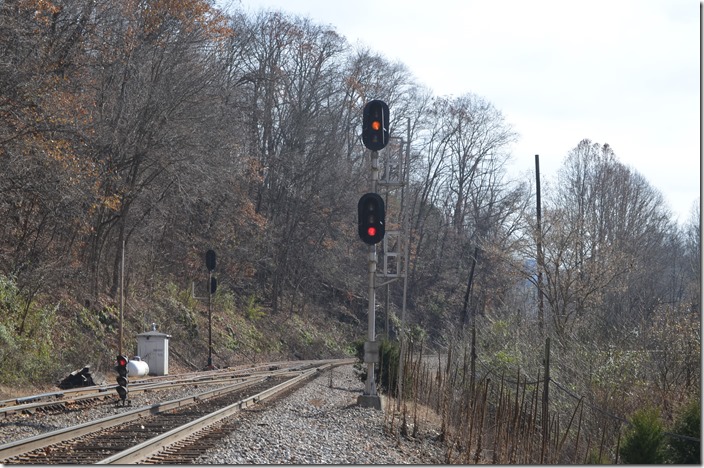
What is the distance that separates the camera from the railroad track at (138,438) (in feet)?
33.2

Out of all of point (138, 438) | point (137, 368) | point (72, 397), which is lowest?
point (137, 368)

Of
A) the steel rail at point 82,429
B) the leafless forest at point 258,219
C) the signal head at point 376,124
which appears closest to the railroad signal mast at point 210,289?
the leafless forest at point 258,219

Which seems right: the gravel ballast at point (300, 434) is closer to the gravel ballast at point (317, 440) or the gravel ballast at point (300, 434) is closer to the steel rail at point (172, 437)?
the gravel ballast at point (317, 440)

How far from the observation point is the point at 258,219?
134ft

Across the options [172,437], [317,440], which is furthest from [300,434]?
[172,437]

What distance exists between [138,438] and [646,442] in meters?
6.75

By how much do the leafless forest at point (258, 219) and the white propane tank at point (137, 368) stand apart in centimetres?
99

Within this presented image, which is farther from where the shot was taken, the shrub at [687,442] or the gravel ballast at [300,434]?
the shrub at [687,442]

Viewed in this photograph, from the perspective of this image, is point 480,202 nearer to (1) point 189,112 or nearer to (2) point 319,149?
(2) point 319,149

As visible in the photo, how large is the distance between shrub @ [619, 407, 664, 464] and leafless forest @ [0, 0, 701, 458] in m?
4.14

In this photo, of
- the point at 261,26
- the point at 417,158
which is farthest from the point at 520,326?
the point at 417,158

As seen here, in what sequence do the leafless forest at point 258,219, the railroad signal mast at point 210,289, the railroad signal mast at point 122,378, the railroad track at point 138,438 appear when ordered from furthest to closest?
the railroad signal mast at point 210,289
the leafless forest at point 258,219
the railroad signal mast at point 122,378
the railroad track at point 138,438

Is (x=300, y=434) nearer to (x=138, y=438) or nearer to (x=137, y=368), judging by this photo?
(x=138, y=438)

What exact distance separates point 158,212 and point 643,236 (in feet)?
112
